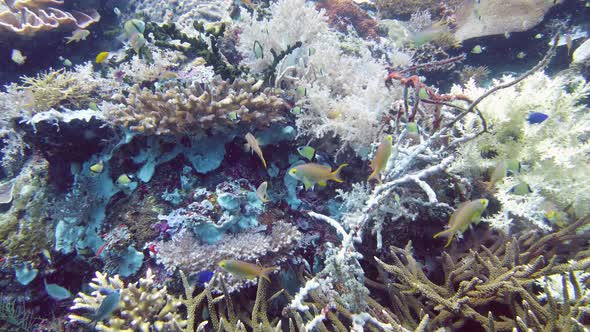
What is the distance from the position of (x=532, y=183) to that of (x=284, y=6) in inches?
155

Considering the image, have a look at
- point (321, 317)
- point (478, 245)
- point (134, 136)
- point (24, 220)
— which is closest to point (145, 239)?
point (134, 136)

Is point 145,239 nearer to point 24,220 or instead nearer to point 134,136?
point 134,136


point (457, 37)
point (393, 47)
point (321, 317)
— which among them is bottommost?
point (321, 317)

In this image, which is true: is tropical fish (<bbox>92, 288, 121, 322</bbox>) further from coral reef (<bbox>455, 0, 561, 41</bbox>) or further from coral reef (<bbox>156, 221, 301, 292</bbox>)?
coral reef (<bbox>455, 0, 561, 41</bbox>)

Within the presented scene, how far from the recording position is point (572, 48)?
656 centimetres

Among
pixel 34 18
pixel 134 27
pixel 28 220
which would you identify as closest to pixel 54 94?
pixel 134 27

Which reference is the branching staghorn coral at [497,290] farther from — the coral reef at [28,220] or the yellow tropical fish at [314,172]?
the coral reef at [28,220]

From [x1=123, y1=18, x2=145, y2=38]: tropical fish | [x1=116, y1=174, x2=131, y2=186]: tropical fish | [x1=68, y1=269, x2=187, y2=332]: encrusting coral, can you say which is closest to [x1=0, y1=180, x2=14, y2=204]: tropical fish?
[x1=116, y1=174, x2=131, y2=186]: tropical fish

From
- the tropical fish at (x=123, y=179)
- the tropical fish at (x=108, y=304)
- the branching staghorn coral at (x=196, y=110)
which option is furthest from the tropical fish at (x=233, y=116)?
the tropical fish at (x=108, y=304)

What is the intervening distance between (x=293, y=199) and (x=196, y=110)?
4.69ft

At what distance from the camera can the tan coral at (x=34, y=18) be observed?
6188mm

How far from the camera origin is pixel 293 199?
339cm

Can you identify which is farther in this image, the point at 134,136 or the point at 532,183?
the point at 134,136

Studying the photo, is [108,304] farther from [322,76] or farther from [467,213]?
[322,76]
